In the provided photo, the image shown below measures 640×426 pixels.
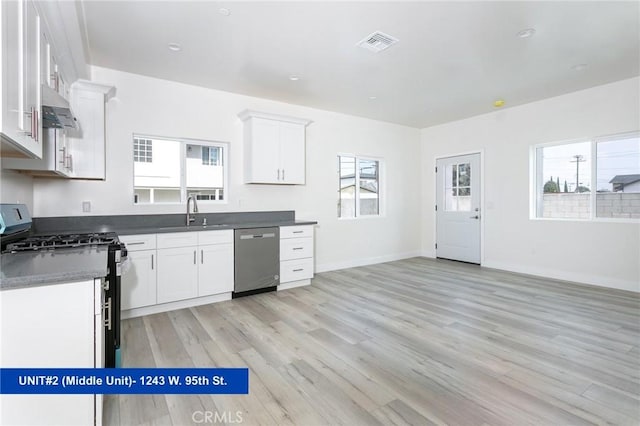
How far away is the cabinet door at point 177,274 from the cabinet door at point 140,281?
0.07m

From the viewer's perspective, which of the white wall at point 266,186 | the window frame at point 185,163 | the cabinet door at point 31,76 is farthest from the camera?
the window frame at point 185,163

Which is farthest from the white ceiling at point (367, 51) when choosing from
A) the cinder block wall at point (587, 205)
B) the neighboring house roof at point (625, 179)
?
the cinder block wall at point (587, 205)

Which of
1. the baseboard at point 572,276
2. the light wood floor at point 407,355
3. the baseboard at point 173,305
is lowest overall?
the light wood floor at point 407,355

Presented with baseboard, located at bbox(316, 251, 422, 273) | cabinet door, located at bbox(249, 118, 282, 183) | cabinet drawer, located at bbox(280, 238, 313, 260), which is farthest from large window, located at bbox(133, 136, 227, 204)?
baseboard, located at bbox(316, 251, 422, 273)

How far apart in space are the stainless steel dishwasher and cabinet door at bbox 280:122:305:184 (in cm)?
93

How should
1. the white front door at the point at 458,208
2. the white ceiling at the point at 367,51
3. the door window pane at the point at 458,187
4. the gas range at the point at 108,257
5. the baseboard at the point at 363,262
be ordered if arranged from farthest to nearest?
the door window pane at the point at 458,187, the white front door at the point at 458,208, the baseboard at the point at 363,262, the white ceiling at the point at 367,51, the gas range at the point at 108,257

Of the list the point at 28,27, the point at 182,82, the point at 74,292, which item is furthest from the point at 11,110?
the point at 182,82

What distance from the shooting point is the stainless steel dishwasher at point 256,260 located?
13.1 ft

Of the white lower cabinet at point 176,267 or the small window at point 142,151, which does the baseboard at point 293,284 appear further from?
the small window at point 142,151

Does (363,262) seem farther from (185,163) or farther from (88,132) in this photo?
(88,132)

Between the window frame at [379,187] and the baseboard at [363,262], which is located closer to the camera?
the baseboard at [363,262]

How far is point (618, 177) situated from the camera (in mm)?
4406

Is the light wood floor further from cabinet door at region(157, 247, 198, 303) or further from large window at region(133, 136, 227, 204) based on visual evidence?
large window at region(133, 136, 227, 204)

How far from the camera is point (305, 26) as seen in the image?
9.43ft
